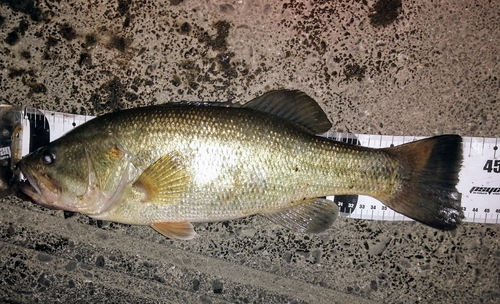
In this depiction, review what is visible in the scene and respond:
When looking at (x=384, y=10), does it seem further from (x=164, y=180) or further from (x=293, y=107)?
(x=164, y=180)

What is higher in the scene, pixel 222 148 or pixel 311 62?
pixel 311 62

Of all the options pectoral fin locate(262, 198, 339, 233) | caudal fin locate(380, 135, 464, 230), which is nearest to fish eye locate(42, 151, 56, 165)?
pectoral fin locate(262, 198, 339, 233)

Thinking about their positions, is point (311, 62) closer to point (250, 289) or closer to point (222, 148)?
point (222, 148)

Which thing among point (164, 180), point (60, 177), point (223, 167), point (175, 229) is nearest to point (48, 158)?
point (60, 177)

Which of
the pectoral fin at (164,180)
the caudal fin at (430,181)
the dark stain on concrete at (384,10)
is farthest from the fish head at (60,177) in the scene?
the dark stain on concrete at (384,10)

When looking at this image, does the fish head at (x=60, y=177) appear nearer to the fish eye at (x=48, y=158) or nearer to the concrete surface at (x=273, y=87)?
the fish eye at (x=48, y=158)

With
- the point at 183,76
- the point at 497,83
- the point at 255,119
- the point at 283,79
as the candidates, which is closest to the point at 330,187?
the point at 255,119

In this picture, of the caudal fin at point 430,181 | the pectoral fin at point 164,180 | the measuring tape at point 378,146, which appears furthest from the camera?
the measuring tape at point 378,146
